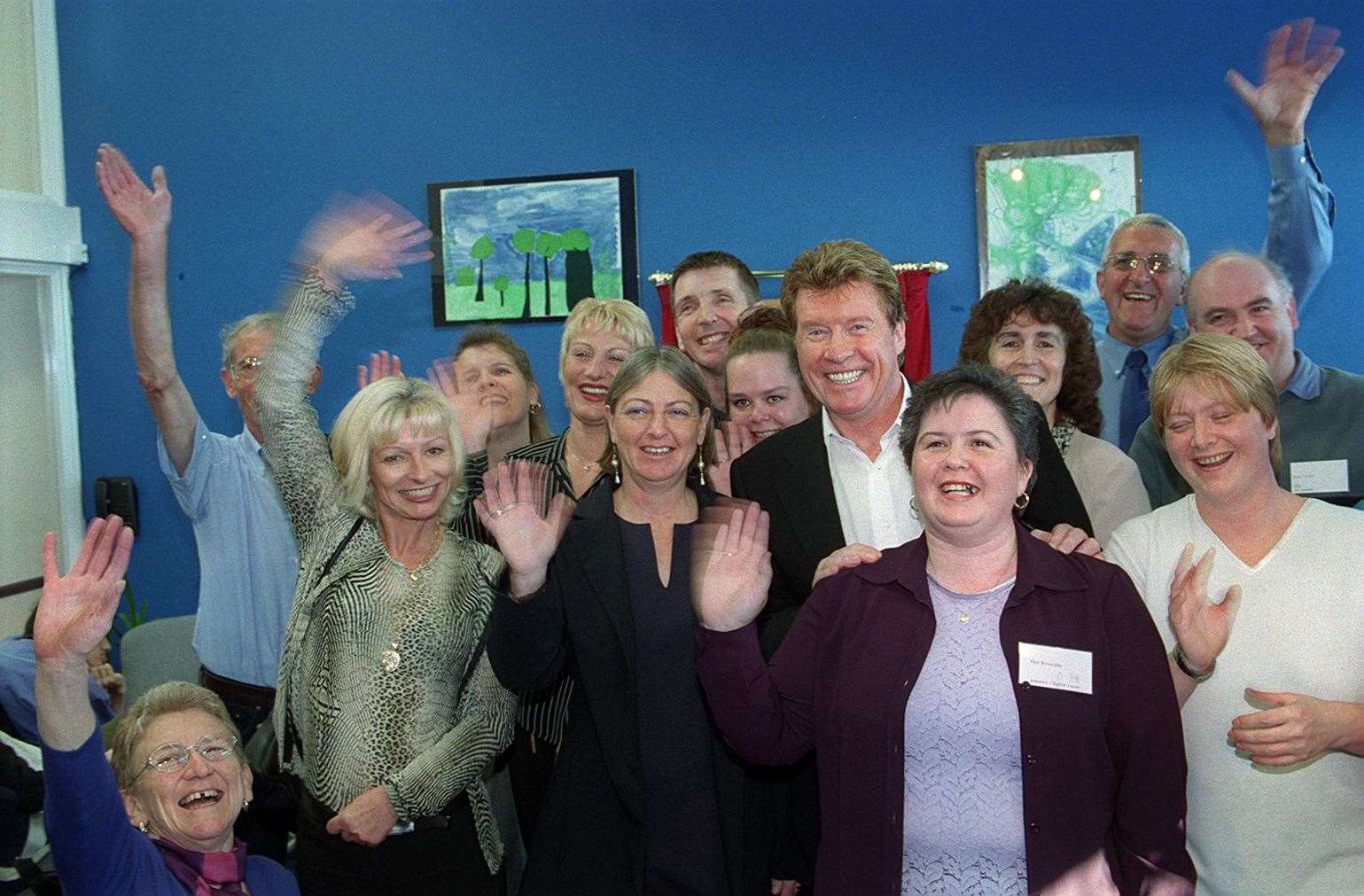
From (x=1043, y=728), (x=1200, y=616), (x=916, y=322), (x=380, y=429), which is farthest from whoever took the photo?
(x=916, y=322)

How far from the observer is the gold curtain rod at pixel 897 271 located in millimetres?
4902

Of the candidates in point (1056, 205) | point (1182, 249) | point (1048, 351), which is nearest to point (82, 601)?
point (1048, 351)

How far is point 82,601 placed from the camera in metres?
1.93

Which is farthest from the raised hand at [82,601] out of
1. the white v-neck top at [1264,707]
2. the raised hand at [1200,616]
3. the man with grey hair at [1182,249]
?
the man with grey hair at [1182,249]

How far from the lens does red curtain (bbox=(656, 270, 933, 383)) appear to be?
4.93 m

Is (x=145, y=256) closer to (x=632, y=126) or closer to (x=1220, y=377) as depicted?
(x=1220, y=377)

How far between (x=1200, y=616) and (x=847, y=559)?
618 mm

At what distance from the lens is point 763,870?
2.45 metres

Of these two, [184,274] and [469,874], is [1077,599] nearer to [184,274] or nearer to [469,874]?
[469,874]

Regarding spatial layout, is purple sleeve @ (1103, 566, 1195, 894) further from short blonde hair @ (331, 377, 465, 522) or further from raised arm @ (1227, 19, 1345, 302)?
raised arm @ (1227, 19, 1345, 302)

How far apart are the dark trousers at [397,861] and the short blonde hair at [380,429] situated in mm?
659

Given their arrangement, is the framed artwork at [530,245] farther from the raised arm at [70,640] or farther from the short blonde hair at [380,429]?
the raised arm at [70,640]

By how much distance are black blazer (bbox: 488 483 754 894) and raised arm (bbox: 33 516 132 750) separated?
28.6 inches

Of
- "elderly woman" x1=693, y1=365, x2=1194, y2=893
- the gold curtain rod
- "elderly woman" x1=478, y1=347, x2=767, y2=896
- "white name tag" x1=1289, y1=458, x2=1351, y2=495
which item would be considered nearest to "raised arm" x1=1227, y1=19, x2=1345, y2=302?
"white name tag" x1=1289, y1=458, x2=1351, y2=495
